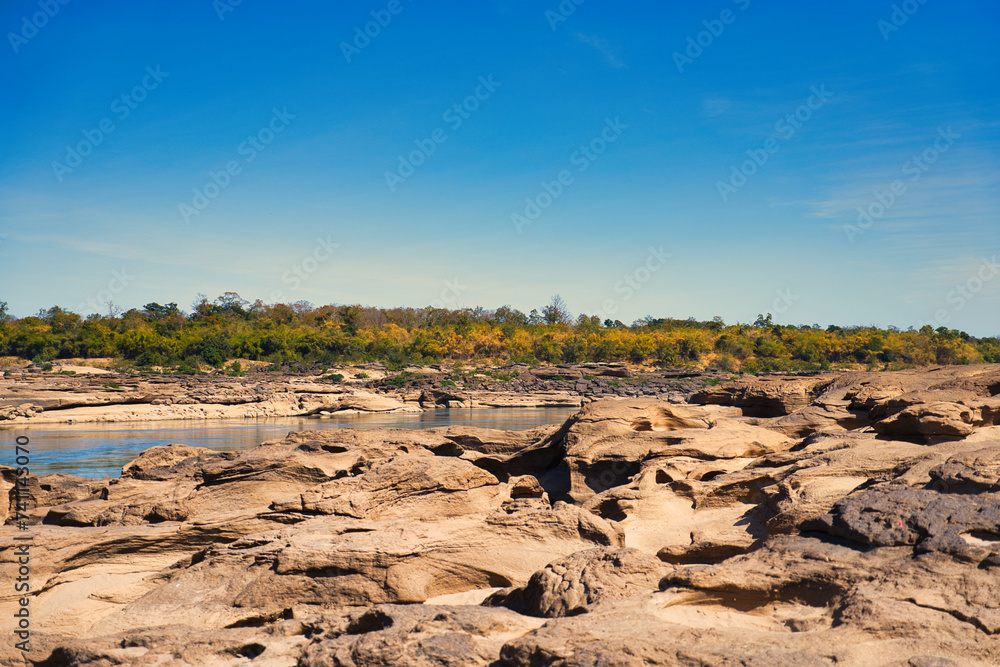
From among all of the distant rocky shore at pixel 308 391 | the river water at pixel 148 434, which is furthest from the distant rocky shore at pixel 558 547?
the distant rocky shore at pixel 308 391

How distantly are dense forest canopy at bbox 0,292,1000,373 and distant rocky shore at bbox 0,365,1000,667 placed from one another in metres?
34.7

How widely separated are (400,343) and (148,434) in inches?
1493

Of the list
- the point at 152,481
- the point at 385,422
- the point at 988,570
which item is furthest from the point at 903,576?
the point at 385,422

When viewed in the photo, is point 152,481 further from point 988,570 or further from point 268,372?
point 268,372

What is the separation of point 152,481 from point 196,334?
41.8 metres

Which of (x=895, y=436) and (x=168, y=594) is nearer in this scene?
(x=168, y=594)

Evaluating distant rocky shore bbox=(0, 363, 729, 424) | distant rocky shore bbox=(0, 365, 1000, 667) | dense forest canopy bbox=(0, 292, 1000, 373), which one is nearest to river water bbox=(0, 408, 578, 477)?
distant rocky shore bbox=(0, 363, 729, 424)

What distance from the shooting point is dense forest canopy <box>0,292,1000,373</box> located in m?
43.4

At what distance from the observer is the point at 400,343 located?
59281 mm

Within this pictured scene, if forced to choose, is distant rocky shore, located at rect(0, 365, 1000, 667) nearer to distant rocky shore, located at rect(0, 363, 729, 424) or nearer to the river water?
the river water

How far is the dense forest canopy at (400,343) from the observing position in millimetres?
43406

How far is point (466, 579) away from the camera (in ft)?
19.4

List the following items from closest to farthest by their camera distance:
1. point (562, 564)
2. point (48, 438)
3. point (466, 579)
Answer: point (562, 564) < point (466, 579) < point (48, 438)

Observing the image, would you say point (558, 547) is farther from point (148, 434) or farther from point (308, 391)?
point (308, 391)
